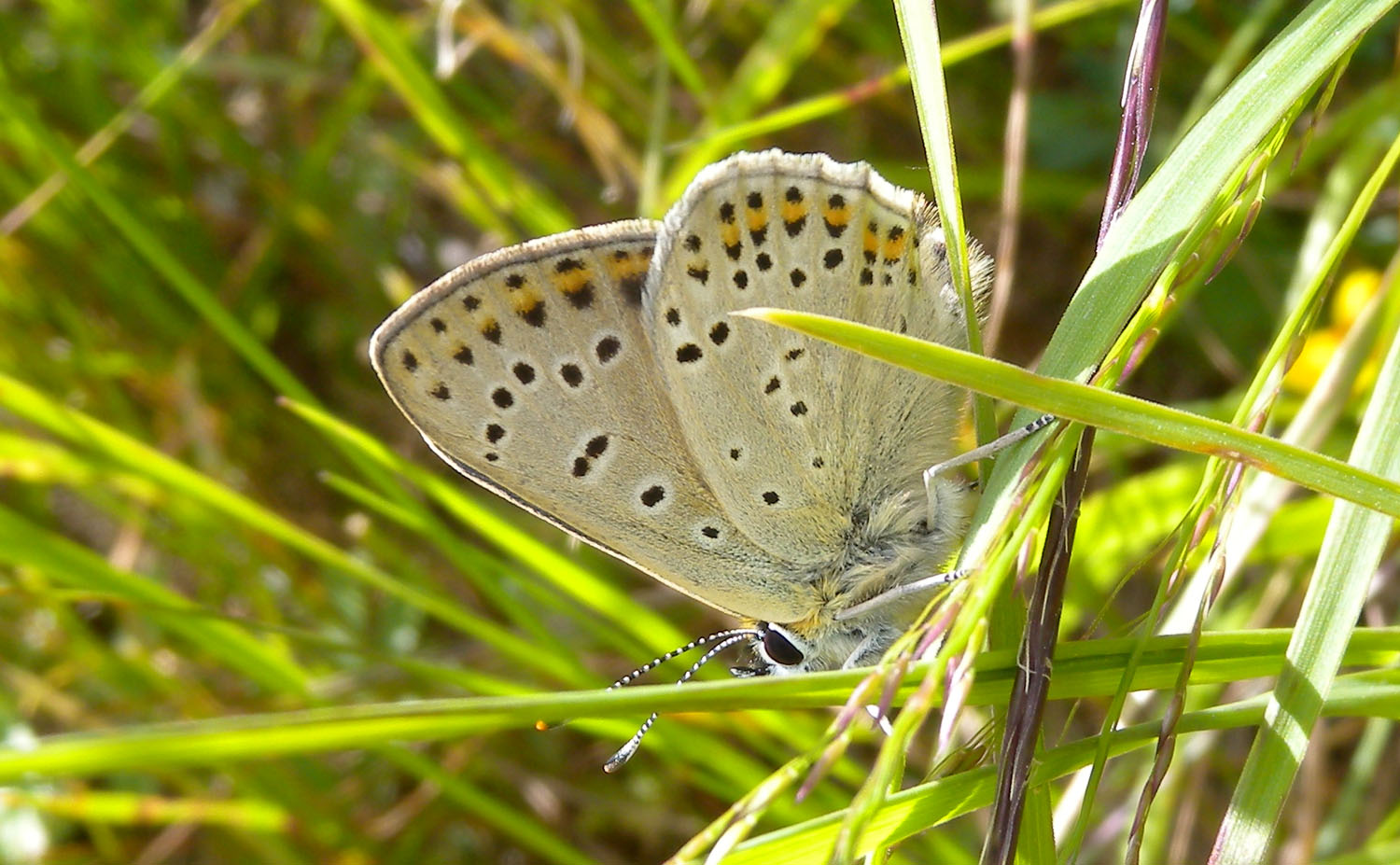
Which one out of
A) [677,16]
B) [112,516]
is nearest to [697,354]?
[677,16]

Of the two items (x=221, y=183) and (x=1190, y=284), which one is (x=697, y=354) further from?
(x=221, y=183)

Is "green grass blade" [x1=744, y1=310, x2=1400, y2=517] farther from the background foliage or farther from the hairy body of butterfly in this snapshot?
the background foliage

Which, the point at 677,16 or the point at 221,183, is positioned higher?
the point at 677,16

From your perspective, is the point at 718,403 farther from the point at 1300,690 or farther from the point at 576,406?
the point at 1300,690

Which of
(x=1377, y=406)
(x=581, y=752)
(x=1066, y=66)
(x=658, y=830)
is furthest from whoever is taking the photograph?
(x=1066, y=66)

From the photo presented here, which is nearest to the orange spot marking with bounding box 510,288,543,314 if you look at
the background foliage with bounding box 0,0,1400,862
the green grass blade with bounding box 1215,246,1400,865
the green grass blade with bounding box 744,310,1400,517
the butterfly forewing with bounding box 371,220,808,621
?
the butterfly forewing with bounding box 371,220,808,621

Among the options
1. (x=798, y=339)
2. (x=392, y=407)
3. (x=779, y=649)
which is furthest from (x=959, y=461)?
(x=392, y=407)

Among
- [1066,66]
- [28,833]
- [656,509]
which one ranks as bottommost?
[28,833]

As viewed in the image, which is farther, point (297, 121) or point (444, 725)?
point (297, 121)
